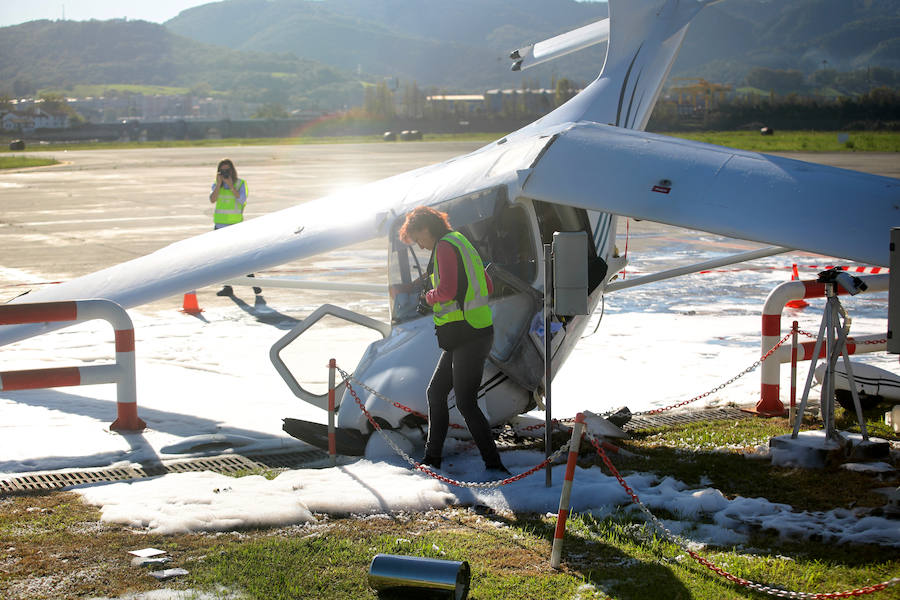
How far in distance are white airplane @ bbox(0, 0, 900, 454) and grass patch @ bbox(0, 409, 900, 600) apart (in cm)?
161

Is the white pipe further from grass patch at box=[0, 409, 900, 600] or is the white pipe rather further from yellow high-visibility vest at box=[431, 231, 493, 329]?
grass patch at box=[0, 409, 900, 600]

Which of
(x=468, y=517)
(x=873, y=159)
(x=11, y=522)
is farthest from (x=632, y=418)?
(x=873, y=159)

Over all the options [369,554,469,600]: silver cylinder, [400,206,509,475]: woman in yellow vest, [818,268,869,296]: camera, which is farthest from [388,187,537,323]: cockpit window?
[369,554,469,600]: silver cylinder

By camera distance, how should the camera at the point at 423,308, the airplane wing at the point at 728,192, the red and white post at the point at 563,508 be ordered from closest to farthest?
the red and white post at the point at 563,508
the airplane wing at the point at 728,192
the camera at the point at 423,308

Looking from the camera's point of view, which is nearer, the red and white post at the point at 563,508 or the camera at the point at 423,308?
the red and white post at the point at 563,508

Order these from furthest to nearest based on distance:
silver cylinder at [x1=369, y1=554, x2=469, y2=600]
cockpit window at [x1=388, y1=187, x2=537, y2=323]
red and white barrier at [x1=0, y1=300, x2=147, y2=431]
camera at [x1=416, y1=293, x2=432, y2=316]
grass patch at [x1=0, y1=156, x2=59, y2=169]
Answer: grass patch at [x1=0, y1=156, x2=59, y2=169] < red and white barrier at [x1=0, y1=300, x2=147, y2=431] < cockpit window at [x1=388, y1=187, x2=537, y2=323] < camera at [x1=416, y1=293, x2=432, y2=316] < silver cylinder at [x1=369, y1=554, x2=469, y2=600]

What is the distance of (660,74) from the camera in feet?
41.3

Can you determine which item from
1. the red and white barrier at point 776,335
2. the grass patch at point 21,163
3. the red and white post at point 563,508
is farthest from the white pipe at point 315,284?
the grass patch at point 21,163

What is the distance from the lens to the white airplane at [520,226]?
5957 millimetres

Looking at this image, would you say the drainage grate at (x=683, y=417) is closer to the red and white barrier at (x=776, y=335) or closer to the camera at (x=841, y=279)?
the red and white barrier at (x=776, y=335)

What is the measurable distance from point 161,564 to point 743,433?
5.23 meters

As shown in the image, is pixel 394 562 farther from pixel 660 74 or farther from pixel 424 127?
pixel 424 127

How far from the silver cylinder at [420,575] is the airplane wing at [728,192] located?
2.68 meters

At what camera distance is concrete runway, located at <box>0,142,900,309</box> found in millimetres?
17734
